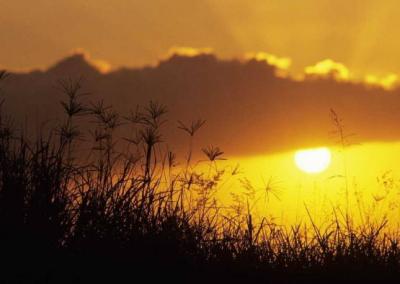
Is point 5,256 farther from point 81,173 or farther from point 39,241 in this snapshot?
point 81,173

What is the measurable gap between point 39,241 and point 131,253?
2.36 ft

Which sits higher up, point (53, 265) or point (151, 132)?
point (151, 132)

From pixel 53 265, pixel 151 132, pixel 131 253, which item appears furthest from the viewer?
pixel 151 132

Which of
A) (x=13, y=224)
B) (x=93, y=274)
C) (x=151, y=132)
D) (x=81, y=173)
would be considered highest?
(x=151, y=132)

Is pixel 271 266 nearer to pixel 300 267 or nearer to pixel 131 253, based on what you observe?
pixel 300 267

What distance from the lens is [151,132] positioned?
7.20 metres

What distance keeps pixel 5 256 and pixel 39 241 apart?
1.12ft

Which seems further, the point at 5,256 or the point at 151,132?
the point at 151,132

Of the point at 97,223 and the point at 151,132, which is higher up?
the point at 151,132

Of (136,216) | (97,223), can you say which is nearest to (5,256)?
(97,223)

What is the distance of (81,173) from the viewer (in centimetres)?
681

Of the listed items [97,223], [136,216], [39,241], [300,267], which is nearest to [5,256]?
[39,241]

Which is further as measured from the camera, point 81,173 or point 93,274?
point 81,173

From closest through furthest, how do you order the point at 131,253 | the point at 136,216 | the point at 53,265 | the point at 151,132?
the point at 53,265 → the point at 131,253 → the point at 136,216 → the point at 151,132
